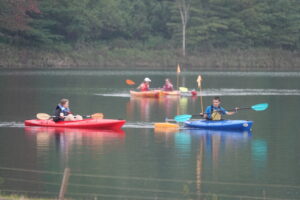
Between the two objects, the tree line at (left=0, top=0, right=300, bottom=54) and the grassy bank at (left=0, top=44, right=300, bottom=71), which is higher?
the tree line at (left=0, top=0, right=300, bottom=54)

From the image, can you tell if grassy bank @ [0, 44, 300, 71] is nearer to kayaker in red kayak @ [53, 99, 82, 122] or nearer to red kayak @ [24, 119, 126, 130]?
red kayak @ [24, 119, 126, 130]

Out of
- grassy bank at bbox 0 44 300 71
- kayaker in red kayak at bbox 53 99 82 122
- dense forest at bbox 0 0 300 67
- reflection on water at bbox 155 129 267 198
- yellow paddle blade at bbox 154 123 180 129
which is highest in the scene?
dense forest at bbox 0 0 300 67

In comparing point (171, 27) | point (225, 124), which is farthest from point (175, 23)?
point (225, 124)

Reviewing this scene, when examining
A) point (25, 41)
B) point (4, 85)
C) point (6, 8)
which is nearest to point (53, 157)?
point (4, 85)

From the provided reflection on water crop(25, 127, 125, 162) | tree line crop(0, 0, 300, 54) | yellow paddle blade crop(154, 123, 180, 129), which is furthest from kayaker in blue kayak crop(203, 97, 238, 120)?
tree line crop(0, 0, 300, 54)

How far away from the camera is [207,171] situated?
64.7ft

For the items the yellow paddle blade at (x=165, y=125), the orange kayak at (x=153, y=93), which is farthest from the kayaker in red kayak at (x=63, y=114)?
the orange kayak at (x=153, y=93)

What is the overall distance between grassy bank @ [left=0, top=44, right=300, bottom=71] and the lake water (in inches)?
1325

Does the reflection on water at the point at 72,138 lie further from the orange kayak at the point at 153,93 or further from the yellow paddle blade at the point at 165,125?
the orange kayak at the point at 153,93

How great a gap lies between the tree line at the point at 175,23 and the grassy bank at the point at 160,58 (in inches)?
60.1

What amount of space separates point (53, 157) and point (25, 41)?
5339 cm

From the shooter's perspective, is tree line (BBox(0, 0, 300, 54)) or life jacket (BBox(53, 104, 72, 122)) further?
tree line (BBox(0, 0, 300, 54))

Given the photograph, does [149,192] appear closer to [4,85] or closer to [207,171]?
[207,171]

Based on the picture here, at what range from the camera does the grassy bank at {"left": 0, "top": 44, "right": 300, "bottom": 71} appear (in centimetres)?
7406
